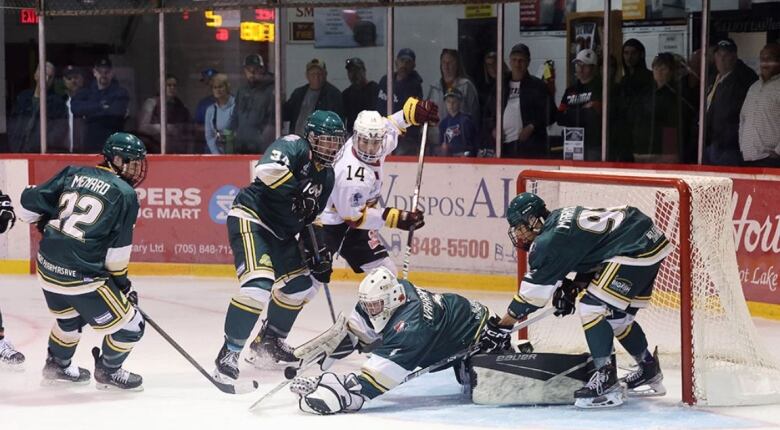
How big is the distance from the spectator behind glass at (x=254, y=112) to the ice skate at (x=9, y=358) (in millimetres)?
3707

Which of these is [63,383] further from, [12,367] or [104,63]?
[104,63]

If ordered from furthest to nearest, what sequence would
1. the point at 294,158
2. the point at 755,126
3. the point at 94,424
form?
the point at 755,126 → the point at 294,158 → the point at 94,424

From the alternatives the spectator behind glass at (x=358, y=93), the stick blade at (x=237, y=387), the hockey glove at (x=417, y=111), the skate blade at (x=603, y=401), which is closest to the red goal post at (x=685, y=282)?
the skate blade at (x=603, y=401)

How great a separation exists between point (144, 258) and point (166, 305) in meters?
1.47

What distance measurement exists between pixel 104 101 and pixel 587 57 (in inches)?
143

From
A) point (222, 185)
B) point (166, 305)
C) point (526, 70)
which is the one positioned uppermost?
point (526, 70)

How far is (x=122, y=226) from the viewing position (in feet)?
18.3

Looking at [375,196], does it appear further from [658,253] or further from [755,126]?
[755,126]

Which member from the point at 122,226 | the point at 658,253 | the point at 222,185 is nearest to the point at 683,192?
the point at 658,253

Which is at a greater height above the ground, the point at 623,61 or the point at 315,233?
the point at 623,61

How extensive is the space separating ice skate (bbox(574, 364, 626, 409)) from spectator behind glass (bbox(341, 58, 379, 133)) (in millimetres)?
4385

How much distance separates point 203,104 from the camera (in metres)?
10.0

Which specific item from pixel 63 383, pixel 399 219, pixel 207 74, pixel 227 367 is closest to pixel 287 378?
pixel 227 367

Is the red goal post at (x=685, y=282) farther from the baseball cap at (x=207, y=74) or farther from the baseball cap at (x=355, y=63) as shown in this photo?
the baseball cap at (x=207, y=74)
